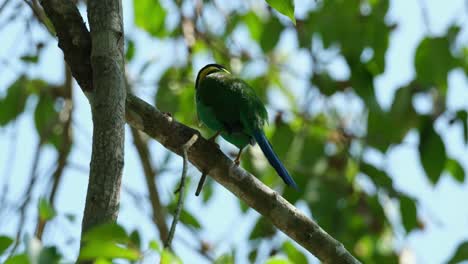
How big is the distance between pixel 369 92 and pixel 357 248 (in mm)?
1115

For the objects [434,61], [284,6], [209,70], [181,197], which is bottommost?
[209,70]

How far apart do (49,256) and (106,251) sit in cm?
11

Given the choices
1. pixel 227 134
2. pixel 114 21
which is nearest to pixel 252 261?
pixel 227 134

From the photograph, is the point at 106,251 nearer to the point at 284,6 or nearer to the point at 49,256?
the point at 49,256

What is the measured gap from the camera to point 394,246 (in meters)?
5.45

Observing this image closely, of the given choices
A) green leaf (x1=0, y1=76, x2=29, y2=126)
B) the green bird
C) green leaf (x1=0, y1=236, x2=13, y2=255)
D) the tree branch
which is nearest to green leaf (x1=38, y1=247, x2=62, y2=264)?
green leaf (x1=0, y1=236, x2=13, y2=255)

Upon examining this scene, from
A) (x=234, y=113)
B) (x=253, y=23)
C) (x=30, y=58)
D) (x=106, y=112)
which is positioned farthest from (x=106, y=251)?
(x=253, y=23)

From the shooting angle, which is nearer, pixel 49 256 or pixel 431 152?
pixel 49 256

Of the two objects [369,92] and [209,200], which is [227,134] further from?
[209,200]

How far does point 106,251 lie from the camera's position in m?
1.58

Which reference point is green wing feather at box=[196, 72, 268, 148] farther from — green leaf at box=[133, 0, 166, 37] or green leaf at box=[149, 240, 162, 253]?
green leaf at box=[149, 240, 162, 253]

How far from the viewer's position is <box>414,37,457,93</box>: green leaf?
3910mm

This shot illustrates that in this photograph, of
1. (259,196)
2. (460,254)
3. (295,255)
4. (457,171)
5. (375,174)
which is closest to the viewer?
(295,255)

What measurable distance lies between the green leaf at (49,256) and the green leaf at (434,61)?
2715mm
